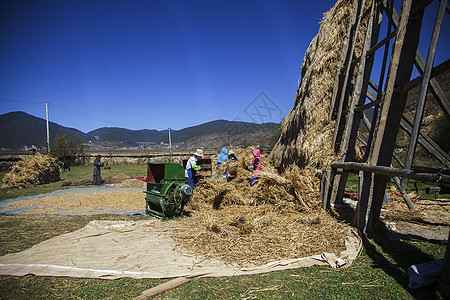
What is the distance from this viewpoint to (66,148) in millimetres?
33719

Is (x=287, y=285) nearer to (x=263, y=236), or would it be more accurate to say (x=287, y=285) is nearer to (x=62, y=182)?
(x=263, y=236)

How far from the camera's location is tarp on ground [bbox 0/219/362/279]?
3.79 m

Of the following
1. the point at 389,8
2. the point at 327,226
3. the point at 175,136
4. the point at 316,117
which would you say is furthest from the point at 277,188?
the point at 175,136

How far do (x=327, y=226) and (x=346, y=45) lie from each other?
4.76 metres

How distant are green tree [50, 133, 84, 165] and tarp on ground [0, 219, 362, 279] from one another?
3045 centimetres

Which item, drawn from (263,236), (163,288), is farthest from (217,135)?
(163,288)

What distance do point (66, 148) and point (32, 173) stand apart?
21.2 meters

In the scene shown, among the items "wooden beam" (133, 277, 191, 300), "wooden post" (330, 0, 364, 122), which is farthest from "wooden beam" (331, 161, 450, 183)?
"wooden beam" (133, 277, 191, 300)

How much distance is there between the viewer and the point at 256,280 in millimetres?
3502

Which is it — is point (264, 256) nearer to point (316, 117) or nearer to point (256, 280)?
point (256, 280)

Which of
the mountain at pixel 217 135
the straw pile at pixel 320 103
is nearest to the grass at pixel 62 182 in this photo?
the straw pile at pixel 320 103

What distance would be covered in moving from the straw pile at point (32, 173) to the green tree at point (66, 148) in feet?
52.8

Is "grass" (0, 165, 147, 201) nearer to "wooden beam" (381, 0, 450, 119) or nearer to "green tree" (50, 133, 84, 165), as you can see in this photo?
"green tree" (50, 133, 84, 165)

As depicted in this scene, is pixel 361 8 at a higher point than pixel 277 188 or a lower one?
higher
